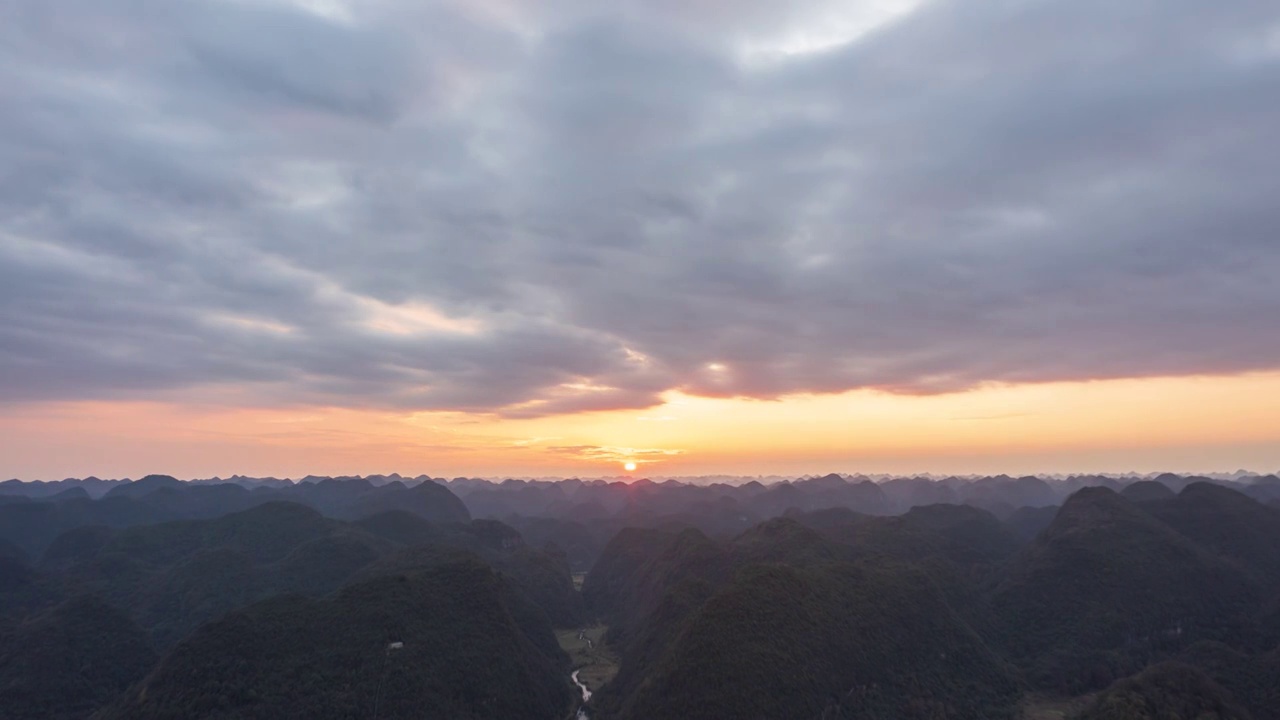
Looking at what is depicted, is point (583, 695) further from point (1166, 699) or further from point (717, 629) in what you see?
point (1166, 699)

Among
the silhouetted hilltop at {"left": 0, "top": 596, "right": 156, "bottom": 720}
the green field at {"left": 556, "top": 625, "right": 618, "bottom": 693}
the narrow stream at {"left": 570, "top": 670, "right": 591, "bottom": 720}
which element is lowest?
the green field at {"left": 556, "top": 625, "right": 618, "bottom": 693}

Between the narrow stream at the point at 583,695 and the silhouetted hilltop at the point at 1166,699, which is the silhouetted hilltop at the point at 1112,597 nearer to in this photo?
the silhouetted hilltop at the point at 1166,699

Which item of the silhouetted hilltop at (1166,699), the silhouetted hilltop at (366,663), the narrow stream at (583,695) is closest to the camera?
the silhouetted hilltop at (1166,699)

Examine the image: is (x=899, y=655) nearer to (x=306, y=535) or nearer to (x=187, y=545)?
(x=306, y=535)

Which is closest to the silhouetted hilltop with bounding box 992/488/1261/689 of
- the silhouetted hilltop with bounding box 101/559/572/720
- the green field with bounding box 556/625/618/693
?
the green field with bounding box 556/625/618/693

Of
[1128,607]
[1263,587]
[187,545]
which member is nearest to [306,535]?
[187,545]

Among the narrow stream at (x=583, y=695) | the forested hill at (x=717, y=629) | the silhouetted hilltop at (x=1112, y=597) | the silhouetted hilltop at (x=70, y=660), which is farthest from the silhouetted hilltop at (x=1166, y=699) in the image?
the silhouetted hilltop at (x=70, y=660)

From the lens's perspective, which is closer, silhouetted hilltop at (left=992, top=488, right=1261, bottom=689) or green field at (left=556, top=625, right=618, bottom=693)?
silhouetted hilltop at (left=992, top=488, right=1261, bottom=689)

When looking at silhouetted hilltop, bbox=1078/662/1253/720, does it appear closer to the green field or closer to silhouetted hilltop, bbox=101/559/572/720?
silhouetted hilltop, bbox=101/559/572/720
